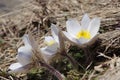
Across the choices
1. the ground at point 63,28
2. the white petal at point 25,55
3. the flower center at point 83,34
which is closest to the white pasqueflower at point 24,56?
the white petal at point 25,55

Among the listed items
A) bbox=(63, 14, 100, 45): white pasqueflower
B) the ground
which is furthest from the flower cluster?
the ground

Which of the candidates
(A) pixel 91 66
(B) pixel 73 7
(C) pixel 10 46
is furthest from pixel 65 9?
(A) pixel 91 66

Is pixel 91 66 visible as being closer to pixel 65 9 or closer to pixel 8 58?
pixel 8 58

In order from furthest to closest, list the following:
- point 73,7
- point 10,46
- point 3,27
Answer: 1. point 3,27
2. point 73,7
3. point 10,46

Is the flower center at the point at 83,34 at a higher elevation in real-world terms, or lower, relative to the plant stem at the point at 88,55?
higher

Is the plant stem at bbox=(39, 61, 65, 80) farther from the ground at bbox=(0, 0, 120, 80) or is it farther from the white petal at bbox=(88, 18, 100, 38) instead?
the white petal at bbox=(88, 18, 100, 38)

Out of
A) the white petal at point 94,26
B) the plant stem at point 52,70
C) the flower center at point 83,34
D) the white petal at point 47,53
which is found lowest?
the plant stem at point 52,70

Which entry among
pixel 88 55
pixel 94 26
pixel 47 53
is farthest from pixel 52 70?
pixel 94 26

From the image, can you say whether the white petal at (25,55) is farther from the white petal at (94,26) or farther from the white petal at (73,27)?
the white petal at (94,26)

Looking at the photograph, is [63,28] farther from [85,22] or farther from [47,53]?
[47,53]
